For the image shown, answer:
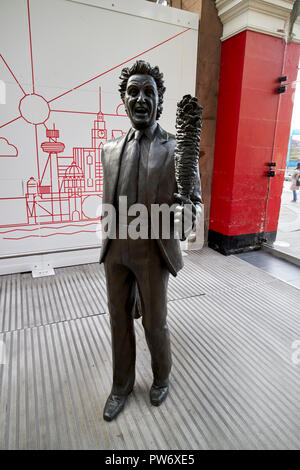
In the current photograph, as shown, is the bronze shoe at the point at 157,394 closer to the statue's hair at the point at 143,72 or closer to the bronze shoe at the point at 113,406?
the bronze shoe at the point at 113,406

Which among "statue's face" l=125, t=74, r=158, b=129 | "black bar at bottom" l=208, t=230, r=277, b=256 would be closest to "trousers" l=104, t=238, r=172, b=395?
"statue's face" l=125, t=74, r=158, b=129

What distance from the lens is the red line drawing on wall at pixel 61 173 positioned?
370 cm

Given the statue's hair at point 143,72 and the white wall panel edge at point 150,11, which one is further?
the white wall panel edge at point 150,11

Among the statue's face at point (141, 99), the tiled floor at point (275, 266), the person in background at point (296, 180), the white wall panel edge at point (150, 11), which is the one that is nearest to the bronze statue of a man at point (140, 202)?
the statue's face at point (141, 99)

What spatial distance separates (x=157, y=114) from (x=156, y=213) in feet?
1.76

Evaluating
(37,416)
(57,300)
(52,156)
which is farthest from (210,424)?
(52,156)

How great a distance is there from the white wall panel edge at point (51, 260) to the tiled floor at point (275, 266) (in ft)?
7.57

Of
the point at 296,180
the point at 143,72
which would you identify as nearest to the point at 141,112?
the point at 143,72

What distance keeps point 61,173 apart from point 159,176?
271cm

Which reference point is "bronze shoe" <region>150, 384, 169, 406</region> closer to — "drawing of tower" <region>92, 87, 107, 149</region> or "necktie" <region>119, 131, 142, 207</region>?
"necktie" <region>119, 131, 142, 207</region>

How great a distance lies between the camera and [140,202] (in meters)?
1.58

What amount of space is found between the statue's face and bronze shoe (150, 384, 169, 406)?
62.9 inches

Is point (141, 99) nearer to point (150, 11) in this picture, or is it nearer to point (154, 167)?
point (154, 167)
